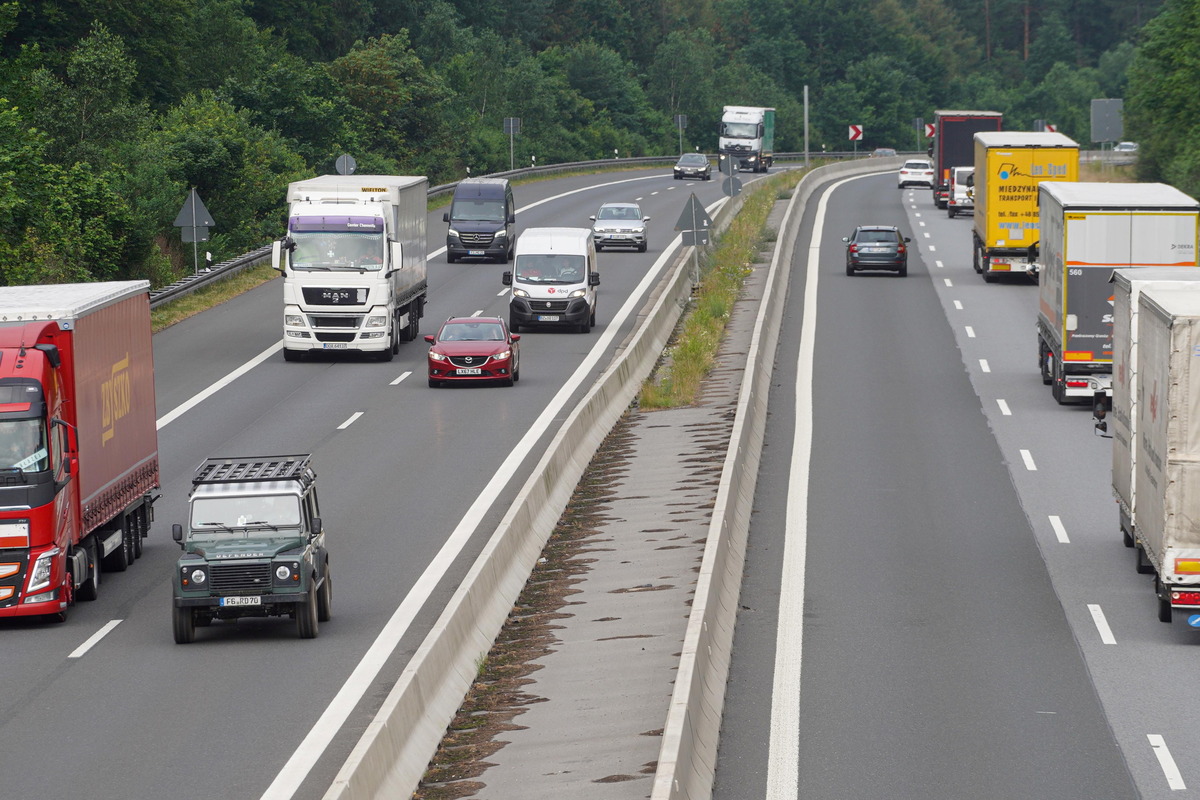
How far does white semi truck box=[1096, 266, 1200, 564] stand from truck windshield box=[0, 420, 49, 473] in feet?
40.3

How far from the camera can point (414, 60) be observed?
302ft

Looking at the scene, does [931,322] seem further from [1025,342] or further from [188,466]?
[188,466]

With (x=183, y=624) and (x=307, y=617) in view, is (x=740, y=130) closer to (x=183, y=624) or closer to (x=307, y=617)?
(x=307, y=617)

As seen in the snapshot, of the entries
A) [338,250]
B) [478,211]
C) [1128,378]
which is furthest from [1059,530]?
[478,211]

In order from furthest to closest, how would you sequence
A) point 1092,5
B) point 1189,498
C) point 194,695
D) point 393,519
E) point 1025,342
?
point 1092,5, point 1025,342, point 393,519, point 1189,498, point 194,695

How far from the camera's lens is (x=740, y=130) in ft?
328

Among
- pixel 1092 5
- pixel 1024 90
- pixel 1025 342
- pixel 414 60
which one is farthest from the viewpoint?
pixel 1092 5

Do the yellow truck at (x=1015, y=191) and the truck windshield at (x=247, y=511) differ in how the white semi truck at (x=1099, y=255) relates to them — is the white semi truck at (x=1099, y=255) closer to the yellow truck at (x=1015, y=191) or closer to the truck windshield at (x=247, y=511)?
the yellow truck at (x=1015, y=191)

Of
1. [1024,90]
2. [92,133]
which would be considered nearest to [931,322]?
[92,133]

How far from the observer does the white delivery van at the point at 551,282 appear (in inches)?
1647

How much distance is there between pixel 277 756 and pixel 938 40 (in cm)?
18517

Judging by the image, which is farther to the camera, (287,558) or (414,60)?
(414,60)

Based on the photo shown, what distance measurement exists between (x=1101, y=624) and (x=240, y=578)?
30.2 ft

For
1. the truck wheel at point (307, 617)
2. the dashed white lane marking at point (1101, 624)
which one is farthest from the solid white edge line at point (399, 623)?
the dashed white lane marking at point (1101, 624)
